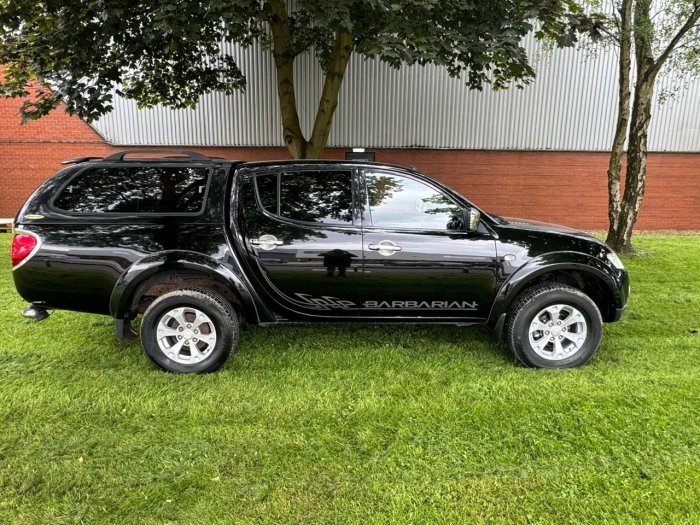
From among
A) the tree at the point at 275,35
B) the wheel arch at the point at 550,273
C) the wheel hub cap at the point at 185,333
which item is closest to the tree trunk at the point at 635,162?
the tree at the point at 275,35

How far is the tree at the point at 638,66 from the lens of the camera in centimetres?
796

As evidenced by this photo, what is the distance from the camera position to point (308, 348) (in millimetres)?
4336

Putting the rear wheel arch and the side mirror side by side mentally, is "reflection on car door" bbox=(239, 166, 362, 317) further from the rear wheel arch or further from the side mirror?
the side mirror

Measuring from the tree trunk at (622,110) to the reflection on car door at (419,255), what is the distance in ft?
21.1

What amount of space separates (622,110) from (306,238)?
319 inches

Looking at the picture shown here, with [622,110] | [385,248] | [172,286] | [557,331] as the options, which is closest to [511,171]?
[622,110]

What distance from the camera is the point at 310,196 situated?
155 inches

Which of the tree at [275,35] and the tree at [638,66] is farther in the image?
the tree at [638,66]

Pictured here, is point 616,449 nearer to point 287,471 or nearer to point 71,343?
point 287,471

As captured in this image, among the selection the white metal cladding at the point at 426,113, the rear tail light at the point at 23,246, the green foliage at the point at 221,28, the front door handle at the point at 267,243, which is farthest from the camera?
the white metal cladding at the point at 426,113

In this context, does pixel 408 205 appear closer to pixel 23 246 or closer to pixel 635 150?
pixel 23 246

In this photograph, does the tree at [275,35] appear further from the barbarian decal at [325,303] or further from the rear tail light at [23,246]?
the rear tail light at [23,246]

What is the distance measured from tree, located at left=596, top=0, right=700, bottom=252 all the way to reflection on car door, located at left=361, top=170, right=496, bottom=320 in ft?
21.2

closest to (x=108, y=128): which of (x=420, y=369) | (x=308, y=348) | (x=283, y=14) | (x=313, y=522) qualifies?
(x=283, y=14)
